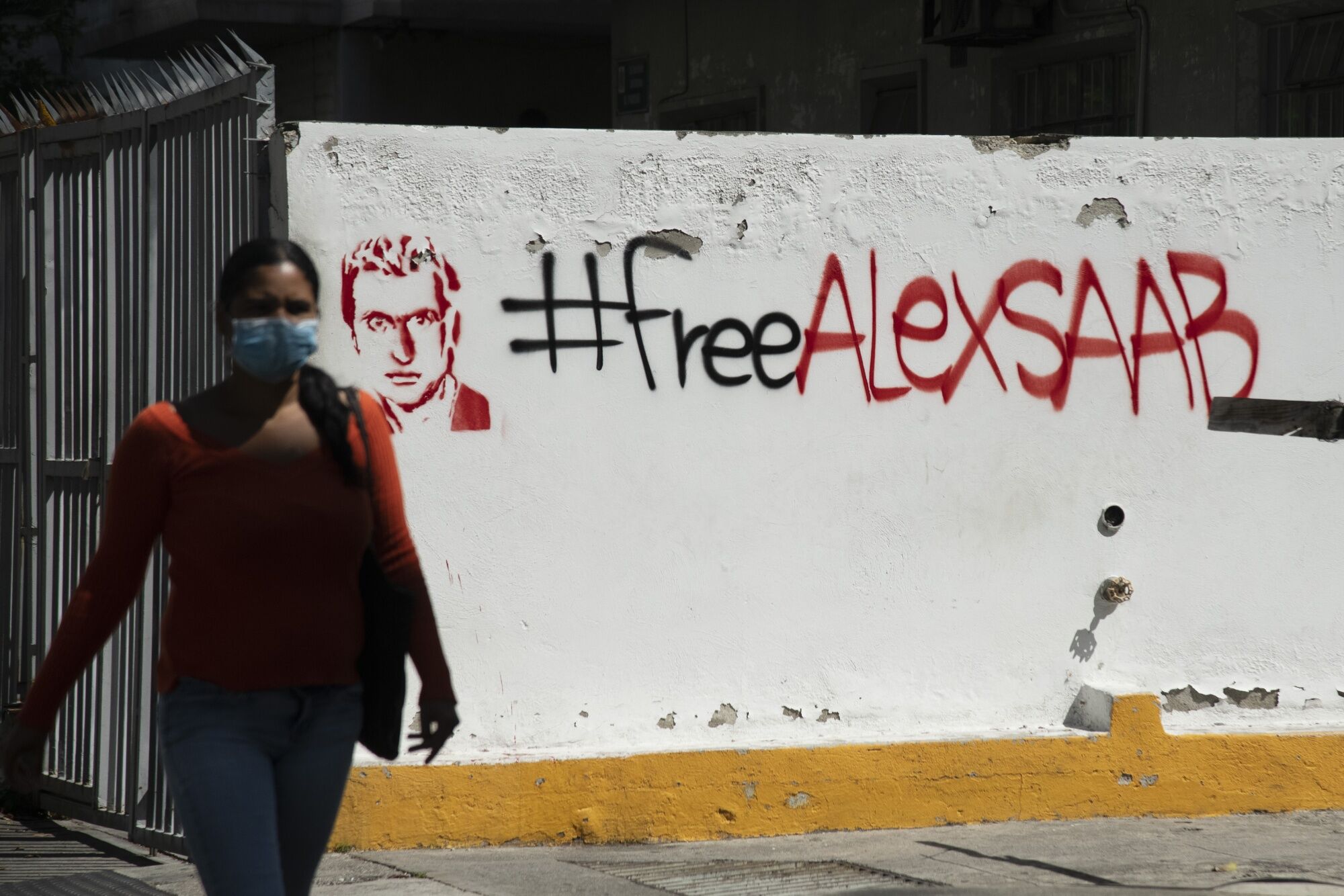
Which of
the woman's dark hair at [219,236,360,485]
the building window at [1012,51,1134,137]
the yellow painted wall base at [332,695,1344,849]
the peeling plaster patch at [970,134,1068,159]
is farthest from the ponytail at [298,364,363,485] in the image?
the building window at [1012,51,1134,137]

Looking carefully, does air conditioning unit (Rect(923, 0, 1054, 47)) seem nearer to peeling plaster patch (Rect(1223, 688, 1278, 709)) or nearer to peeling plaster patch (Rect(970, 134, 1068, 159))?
peeling plaster patch (Rect(970, 134, 1068, 159))

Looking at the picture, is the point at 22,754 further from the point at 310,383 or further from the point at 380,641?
the point at 310,383

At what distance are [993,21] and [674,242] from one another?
199 inches

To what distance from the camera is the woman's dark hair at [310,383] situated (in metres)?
2.98

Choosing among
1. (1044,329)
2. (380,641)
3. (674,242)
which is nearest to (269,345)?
(380,641)

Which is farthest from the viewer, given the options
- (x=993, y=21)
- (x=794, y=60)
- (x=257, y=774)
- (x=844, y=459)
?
(x=794, y=60)

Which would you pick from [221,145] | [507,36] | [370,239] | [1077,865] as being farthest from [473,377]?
[507,36]

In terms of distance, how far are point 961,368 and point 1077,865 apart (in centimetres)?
168

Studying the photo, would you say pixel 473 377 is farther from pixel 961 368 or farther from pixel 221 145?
pixel 961 368

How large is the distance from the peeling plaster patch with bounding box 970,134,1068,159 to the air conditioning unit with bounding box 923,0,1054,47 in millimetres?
4236

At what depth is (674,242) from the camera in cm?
557

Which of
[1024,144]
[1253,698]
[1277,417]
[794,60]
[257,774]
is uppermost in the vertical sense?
[794,60]

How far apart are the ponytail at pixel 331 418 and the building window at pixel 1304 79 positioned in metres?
6.93

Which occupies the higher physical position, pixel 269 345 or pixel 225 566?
pixel 269 345
